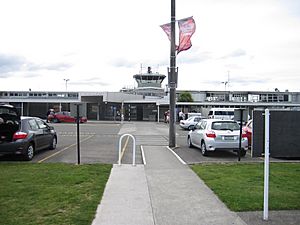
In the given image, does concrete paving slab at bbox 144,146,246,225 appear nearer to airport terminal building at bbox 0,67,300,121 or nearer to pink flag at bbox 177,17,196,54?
pink flag at bbox 177,17,196,54

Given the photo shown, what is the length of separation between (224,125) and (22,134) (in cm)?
742

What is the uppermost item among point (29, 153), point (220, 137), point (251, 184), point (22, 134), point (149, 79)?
point (149, 79)

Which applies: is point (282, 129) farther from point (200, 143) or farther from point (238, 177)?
point (200, 143)

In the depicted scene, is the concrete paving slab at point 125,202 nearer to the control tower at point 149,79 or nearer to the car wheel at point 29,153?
the car wheel at point 29,153

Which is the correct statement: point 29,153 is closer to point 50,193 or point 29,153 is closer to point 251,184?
point 50,193

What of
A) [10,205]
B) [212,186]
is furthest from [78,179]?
[212,186]

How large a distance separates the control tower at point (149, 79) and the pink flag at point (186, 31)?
62.7 m

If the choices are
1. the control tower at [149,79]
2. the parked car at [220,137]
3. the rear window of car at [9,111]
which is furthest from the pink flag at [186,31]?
the control tower at [149,79]

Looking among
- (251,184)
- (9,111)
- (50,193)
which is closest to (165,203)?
(50,193)

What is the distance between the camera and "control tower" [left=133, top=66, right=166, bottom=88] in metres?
79.8

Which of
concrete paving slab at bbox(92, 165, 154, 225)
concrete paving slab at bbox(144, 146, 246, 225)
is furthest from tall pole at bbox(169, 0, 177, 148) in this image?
concrete paving slab at bbox(92, 165, 154, 225)

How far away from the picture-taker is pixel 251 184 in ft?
27.8

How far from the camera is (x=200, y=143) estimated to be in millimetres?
14719

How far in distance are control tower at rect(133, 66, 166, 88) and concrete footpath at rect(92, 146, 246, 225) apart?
6990cm
